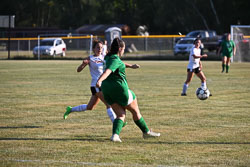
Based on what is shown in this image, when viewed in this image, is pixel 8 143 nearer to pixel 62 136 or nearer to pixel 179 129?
pixel 62 136

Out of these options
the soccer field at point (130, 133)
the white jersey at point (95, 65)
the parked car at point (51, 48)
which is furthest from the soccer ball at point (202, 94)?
the parked car at point (51, 48)

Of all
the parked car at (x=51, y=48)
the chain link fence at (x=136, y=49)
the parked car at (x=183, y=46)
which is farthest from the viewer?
the chain link fence at (x=136, y=49)

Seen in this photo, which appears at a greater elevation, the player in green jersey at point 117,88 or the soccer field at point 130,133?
the player in green jersey at point 117,88

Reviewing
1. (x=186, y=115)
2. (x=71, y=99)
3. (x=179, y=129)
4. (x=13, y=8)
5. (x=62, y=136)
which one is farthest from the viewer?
(x=13, y=8)

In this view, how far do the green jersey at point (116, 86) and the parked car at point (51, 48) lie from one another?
3756cm

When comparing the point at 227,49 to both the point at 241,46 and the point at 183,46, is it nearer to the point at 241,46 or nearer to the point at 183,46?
the point at 241,46

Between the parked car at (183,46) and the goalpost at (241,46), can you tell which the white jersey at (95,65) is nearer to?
the goalpost at (241,46)

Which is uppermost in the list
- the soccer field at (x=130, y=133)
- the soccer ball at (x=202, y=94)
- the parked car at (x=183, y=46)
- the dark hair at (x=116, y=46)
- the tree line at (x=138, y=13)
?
the tree line at (x=138, y=13)

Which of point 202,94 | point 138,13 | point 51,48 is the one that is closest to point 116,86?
point 202,94

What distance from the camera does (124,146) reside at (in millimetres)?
7938

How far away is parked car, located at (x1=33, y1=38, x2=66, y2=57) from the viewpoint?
4522 cm

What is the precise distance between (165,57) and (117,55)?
3761cm

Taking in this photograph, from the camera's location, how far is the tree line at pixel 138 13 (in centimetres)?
7056

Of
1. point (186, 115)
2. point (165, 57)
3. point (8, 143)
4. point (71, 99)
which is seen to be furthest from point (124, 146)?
point (165, 57)
